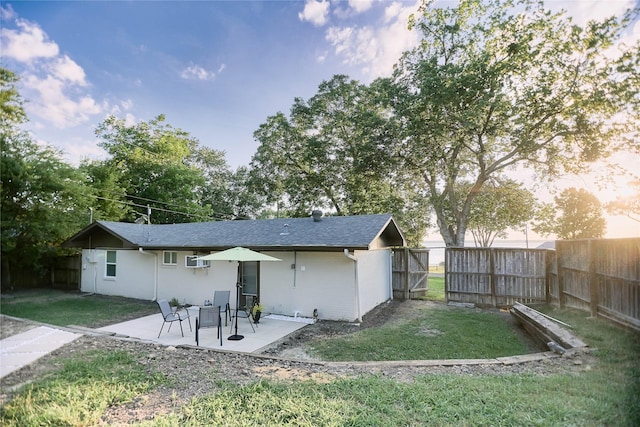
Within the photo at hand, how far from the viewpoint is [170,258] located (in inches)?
458

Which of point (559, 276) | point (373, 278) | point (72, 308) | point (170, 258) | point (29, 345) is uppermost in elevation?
point (170, 258)

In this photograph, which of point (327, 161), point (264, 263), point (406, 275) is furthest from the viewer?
point (327, 161)

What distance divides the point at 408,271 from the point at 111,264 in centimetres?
1209

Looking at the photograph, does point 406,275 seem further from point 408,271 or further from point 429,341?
point 429,341

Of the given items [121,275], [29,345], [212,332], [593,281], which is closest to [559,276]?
[593,281]

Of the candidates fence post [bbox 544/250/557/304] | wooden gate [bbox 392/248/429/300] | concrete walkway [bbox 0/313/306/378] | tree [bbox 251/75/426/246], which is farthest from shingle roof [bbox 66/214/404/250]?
tree [bbox 251/75/426/246]

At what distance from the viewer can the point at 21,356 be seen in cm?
552

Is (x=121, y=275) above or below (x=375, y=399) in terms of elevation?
above

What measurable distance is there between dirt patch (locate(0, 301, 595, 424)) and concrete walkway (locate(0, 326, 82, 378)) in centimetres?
23

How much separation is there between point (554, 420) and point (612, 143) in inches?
480

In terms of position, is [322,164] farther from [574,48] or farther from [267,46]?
[267,46]

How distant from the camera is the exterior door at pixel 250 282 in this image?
996cm

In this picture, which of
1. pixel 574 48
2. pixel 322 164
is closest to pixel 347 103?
pixel 322 164

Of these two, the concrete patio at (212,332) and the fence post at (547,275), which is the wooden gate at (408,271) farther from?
the concrete patio at (212,332)
